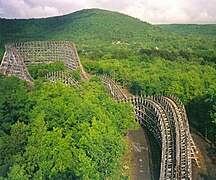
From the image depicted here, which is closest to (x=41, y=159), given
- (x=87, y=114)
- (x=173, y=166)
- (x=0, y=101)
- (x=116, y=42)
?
(x=87, y=114)

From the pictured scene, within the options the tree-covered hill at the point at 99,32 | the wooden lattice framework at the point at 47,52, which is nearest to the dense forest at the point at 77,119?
the wooden lattice framework at the point at 47,52

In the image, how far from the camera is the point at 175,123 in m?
25.3

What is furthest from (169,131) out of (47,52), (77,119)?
(47,52)

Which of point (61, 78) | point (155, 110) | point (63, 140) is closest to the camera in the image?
point (63, 140)

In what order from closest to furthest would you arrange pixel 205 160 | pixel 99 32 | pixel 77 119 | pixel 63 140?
pixel 63 140 → pixel 77 119 → pixel 205 160 → pixel 99 32

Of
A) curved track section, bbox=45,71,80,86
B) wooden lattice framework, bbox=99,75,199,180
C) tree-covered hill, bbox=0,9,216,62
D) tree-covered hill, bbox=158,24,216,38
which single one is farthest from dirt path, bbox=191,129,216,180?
tree-covered hill, bbox=158,24,216,38

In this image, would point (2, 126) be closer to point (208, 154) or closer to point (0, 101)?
point (0, 101)

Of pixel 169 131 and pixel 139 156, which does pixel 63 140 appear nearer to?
pixel 139 156

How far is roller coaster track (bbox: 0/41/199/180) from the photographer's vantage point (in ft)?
70.0

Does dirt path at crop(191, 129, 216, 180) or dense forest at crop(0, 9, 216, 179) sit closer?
dense forest at crop(0, 9, 216, 179)

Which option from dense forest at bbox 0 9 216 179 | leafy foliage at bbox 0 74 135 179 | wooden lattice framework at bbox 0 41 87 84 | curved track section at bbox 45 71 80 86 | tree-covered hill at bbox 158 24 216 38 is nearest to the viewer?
leafy foliage at bbox 0 74 135 179

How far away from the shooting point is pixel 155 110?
29.2 meters

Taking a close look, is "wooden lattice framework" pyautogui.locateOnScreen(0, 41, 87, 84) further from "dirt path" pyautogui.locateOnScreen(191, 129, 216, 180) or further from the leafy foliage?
"dirt path" pyautogui.locateOnScreen(191, 129, 216, 180)

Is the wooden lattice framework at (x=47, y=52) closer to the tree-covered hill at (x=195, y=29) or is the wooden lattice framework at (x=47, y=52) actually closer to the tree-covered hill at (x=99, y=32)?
the tree-covered hill at (x=99, y=32)
